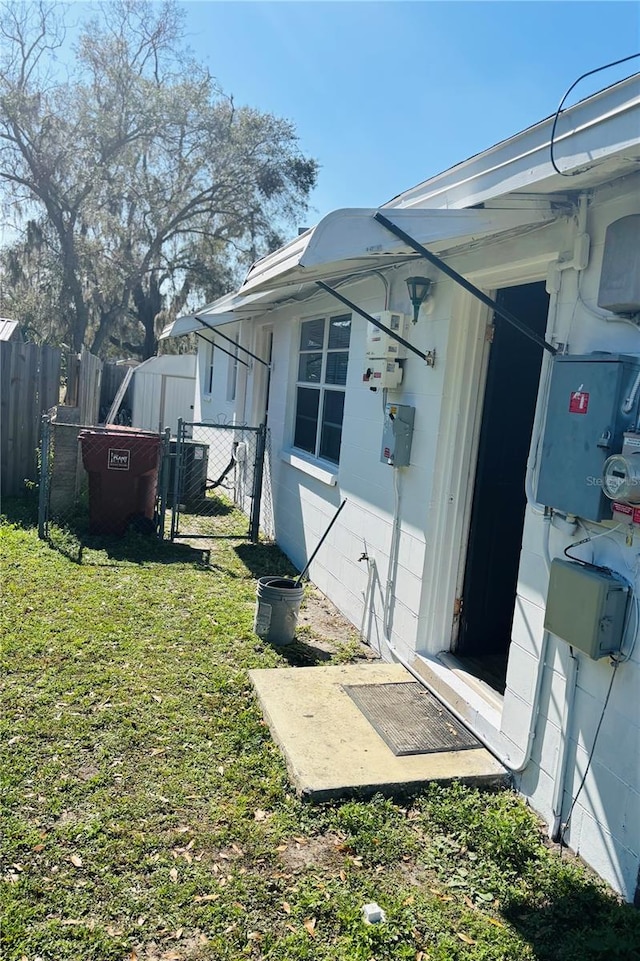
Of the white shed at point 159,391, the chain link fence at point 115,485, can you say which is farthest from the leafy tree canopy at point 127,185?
the chain link fence at point 115,485

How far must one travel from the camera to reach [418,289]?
433 centimetres

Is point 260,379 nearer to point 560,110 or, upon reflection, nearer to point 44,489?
point 44,489

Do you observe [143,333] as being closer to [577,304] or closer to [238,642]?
[238,642]

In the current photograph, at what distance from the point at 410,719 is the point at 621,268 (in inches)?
98.1

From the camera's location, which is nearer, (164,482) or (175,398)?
(164,482)

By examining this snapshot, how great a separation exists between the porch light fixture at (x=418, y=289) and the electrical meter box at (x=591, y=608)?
7.12ft

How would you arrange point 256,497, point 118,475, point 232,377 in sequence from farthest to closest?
point 232,377, point 256,497, point 118,475

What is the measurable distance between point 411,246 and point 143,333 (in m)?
26.8

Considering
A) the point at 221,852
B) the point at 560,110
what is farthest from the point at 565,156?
the point at 221,852

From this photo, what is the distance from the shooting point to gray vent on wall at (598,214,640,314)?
A: 2.53 meters

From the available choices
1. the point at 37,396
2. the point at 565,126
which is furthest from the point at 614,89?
the point at 37,396

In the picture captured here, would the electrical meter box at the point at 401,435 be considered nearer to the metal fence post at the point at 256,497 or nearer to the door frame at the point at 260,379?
the metal fence post at the point at 256,497

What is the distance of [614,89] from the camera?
2.22 meters

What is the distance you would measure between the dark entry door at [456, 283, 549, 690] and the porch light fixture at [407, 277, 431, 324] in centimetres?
46
